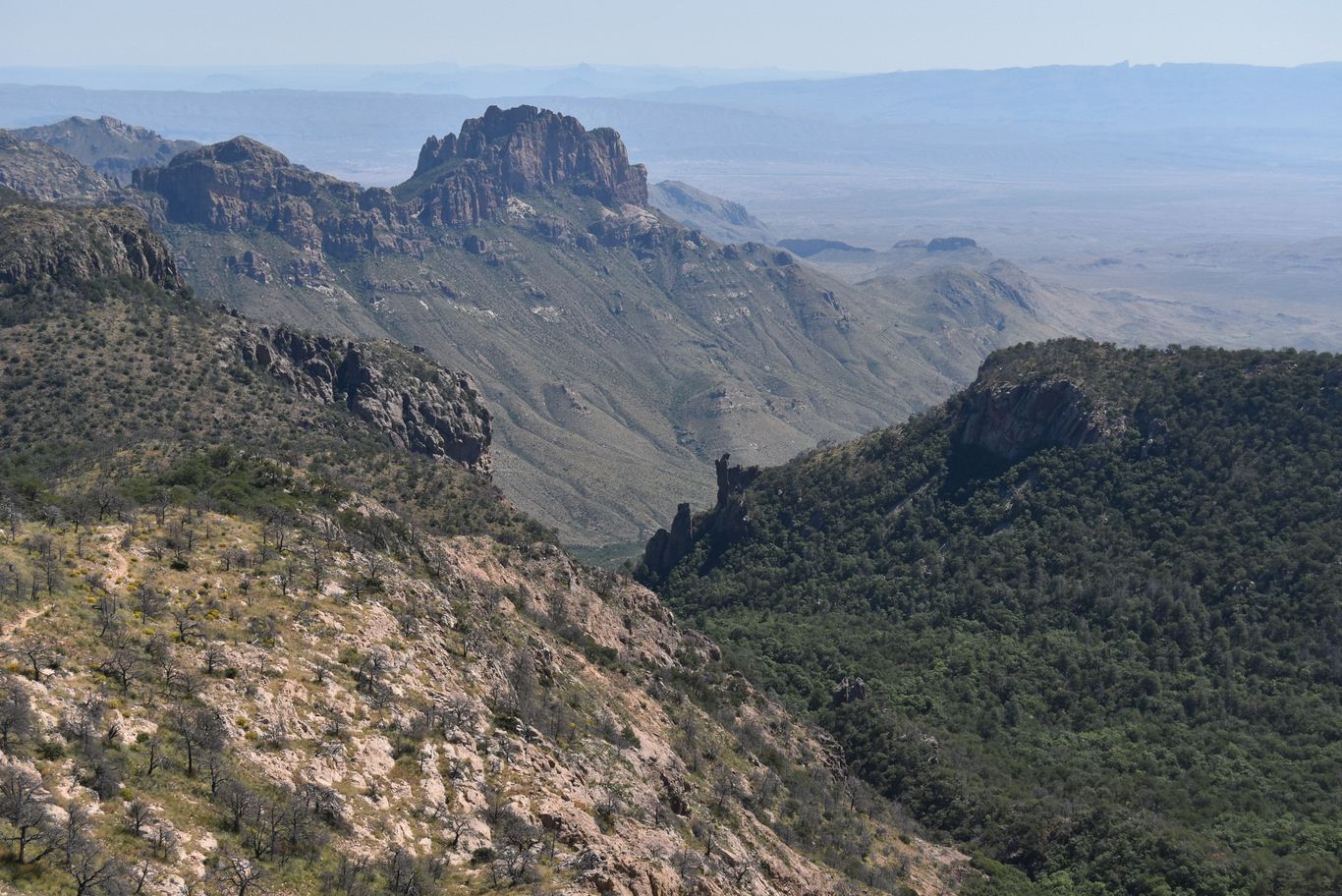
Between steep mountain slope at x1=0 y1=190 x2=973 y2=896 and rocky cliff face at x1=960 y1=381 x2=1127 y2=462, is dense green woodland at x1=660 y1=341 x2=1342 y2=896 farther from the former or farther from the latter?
steep mountain slope at x1=0 y1=190 x2=973 y2=896

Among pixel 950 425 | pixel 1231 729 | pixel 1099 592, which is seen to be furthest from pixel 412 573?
pixel 950 425

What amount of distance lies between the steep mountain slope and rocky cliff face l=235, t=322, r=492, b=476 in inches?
1010

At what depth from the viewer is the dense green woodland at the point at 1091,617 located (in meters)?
68.7

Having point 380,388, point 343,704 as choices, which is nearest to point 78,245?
point 380,388

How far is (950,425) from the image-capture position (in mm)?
140625

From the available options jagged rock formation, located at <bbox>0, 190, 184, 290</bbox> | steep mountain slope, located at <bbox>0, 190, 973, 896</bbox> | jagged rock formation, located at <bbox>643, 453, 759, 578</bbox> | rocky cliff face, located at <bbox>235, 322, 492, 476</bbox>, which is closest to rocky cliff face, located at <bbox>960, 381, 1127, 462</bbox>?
jagged rock formation, located at <bbox>643, 453, 759, 578</bbox>

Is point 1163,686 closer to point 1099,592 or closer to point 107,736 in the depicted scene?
point 1099,592

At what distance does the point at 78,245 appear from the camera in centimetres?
11006

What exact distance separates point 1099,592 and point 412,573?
3137 inches

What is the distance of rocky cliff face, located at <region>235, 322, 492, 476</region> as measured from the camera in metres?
→ 119

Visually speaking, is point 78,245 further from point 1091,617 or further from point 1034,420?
point 1091,617

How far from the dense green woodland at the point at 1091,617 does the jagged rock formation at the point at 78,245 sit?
82.1 metres

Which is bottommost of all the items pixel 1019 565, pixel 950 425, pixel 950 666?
pixel 950 666

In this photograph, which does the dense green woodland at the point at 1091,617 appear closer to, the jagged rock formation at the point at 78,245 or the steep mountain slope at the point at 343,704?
the steep mountain slope at the point at 343,704
